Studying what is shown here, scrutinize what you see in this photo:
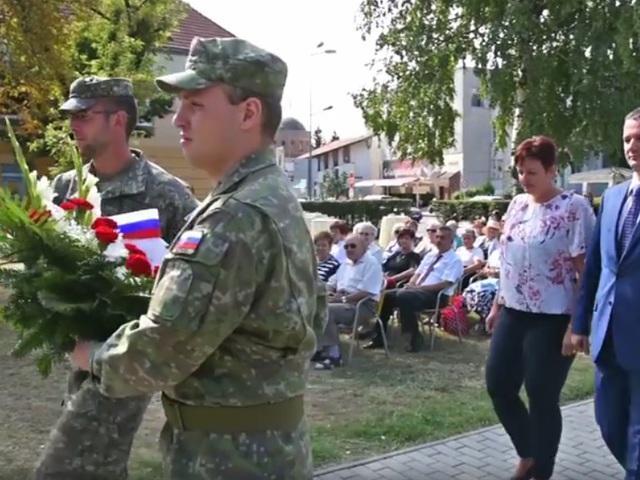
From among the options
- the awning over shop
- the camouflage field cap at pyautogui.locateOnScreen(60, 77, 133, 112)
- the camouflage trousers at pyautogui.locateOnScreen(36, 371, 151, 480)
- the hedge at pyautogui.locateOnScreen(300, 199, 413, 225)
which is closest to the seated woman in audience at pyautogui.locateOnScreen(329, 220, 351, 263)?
the camouflage field cap at pyautogui.locateOnScreen(60, 77, 133, 112)

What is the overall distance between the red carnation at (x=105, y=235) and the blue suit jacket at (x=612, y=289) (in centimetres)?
232

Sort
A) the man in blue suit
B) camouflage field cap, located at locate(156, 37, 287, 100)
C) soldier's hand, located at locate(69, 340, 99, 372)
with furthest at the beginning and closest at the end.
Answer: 1. the man in blue suit
2. soldier's hand, located at locate(69, 340, 99, 372)
3. camouflage field cap, located at locate(156, 37, 287, 100)

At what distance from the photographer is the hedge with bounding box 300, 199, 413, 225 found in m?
31.9

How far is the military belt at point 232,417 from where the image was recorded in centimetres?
209

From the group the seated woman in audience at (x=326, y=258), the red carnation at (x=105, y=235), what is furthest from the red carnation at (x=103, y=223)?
the seated woman in audience at (x=326, y=258)

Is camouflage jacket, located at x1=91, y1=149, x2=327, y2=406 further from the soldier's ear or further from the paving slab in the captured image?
the paving slab

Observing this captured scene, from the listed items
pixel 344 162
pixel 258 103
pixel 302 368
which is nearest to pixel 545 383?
pixel 302 368

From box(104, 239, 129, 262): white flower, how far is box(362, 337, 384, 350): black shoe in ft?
22.2

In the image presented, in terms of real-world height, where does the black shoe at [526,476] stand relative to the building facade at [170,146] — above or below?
below

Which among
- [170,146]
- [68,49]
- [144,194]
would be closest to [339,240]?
[68,49]

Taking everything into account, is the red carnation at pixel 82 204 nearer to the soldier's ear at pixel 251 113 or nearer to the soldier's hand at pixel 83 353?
the soldier's hand at pixel 83 353

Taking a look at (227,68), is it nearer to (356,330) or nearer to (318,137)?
(356,330)

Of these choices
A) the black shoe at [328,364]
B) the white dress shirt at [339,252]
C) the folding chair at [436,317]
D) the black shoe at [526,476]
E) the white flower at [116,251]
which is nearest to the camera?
the white flower at [116,251]

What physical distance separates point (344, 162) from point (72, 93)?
75.0m
